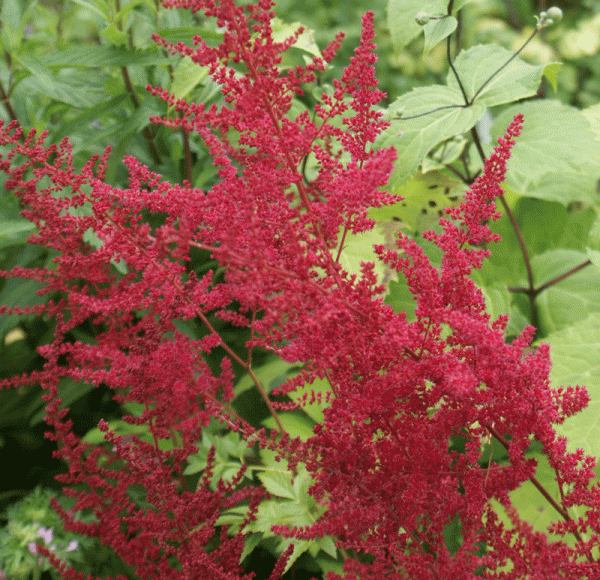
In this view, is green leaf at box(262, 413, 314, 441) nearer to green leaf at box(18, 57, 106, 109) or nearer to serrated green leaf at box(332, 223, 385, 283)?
serrated green leaf at box(332, 223, 385, 283)

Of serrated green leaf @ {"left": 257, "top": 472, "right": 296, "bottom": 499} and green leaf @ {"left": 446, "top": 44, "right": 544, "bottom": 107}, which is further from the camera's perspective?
green leaf @ {"left": 446, "top": 44, "right": 544, "bottom": 107}

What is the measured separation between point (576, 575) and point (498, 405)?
211mm

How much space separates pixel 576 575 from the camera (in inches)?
25.3

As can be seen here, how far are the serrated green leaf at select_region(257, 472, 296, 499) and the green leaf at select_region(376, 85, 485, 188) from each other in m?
0.59

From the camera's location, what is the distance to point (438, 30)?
3.37 feet

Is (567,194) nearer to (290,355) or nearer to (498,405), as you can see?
(498,405)

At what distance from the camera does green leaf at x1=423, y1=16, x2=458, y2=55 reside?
1.00 meters

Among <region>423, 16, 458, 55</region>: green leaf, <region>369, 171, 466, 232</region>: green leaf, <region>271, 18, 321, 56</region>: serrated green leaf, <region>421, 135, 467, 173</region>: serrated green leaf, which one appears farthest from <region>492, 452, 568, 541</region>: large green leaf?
<region>271, 18, 321, 56</region>: serrated green leaf

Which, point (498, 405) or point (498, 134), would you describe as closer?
point (498, 405)

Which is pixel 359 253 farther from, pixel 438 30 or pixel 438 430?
pixel 438 430

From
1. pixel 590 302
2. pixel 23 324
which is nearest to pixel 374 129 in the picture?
pixel 590 302

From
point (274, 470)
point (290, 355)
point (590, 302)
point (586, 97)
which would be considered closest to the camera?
point (290, 355)

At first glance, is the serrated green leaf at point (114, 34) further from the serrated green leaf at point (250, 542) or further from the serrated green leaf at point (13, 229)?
the serrated green leaf at point (250, 542)

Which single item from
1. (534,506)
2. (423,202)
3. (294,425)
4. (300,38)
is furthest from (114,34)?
(534,506)
